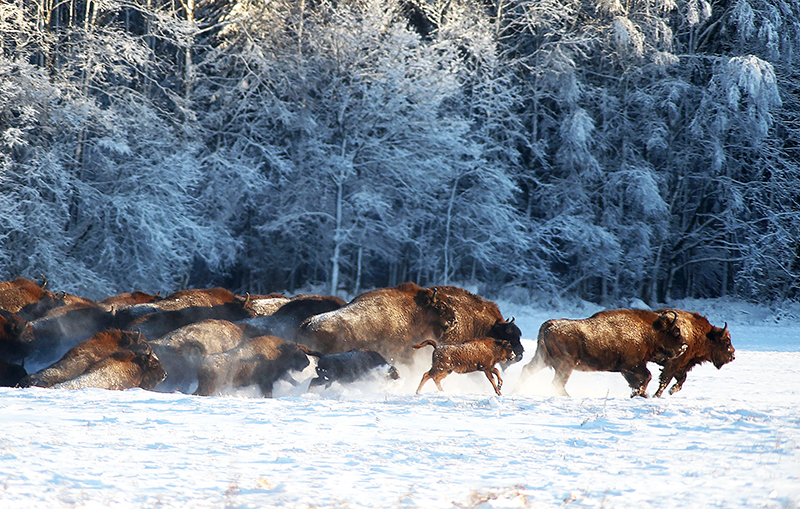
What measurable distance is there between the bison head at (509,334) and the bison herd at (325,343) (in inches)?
0.6

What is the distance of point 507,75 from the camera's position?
96.9 ft

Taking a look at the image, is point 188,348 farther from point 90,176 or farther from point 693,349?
point 90,176

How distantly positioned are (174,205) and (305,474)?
71.9 ft

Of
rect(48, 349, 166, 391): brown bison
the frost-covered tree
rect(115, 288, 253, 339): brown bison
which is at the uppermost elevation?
the frost-covered tree

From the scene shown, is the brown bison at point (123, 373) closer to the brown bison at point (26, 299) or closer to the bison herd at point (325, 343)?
the bison herd at point (325, 343)

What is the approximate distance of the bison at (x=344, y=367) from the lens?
28.4 ft

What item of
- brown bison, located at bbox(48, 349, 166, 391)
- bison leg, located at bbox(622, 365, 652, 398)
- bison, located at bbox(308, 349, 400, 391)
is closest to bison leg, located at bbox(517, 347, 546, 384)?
bison leg, located at bbox(622, 365, 652, 398)

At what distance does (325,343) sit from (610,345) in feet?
12.5

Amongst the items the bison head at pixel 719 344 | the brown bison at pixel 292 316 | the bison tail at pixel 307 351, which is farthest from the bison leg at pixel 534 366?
the brown bison at pixel 292 316

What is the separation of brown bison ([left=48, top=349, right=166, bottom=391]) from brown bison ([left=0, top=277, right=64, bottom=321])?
13.6ft

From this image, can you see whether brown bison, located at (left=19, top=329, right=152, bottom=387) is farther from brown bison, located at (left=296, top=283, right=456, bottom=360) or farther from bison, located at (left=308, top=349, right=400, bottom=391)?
brown bison, located at (left=296, top=283, right=456, bottom=360)

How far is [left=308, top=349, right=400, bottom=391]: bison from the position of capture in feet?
28.4

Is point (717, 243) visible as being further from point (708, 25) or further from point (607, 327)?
point (607, 327)

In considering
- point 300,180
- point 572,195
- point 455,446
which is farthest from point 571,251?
point 455,446
